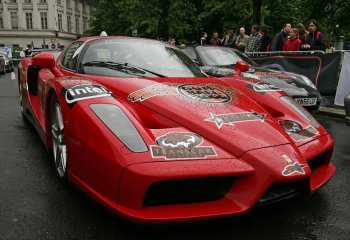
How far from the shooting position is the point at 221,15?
96.6 feet

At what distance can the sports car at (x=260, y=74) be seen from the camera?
20.6 ft

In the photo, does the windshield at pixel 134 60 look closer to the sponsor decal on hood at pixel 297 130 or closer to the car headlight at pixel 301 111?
the car headlight at pixel 301 111

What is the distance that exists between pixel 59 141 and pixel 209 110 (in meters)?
1.29

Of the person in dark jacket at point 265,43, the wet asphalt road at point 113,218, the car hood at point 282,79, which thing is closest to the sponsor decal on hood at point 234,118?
the wet asphalt road at point 113,218

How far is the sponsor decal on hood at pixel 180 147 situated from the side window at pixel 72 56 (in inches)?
62.6

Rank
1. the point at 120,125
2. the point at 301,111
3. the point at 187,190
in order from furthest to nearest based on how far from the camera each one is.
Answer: the point at 301,111 < the point at 120,125 < the point at 187,190

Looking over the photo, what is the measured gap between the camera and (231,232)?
8.09 ft

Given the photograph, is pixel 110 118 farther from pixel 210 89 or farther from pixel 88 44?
pixel 88 44

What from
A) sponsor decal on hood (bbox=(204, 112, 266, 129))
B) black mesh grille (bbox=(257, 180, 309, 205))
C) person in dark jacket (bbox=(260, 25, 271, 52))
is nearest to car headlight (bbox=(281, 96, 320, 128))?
sponsor decal on hood (bbox=(204, 112, 266, 129))

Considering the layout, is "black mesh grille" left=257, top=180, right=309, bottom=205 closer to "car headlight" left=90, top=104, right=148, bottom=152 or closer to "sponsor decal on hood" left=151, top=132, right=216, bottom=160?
"sponsor decal on hood" left=151, top=132, right=216, bottom=160

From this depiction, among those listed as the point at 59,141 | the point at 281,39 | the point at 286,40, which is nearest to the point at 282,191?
the point at 59,141

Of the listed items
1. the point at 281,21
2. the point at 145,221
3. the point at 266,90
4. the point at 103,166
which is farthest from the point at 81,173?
the point at 281,21

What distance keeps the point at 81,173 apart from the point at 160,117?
66 centimetres

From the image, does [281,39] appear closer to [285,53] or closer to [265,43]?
[265,43]
